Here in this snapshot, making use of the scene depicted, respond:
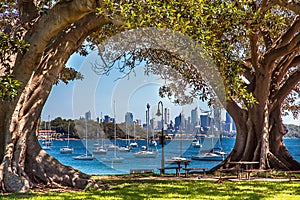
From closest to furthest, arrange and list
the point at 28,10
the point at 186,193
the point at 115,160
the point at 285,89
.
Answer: the point at 186,193
the point at 28,10
the point at 285,89
the point at 115,160

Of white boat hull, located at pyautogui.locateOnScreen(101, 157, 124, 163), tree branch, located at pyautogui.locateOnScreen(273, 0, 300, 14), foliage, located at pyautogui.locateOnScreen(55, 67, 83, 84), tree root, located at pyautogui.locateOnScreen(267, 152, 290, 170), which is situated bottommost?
white boat hull, located at pyautogui.locateOnScreen(101, 157, 124, 163)

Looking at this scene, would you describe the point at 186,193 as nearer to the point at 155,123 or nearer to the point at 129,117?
the point at 155,123

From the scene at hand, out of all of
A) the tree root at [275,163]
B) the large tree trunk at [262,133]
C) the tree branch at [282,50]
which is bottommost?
the tree root at [275,163]

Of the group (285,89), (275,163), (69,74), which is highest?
(69,74)

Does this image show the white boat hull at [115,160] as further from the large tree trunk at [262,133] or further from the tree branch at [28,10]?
the tree branch at [28,10]

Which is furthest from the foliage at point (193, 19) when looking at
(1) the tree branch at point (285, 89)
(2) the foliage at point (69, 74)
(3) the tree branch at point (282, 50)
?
(2) the foliage at point (69, 74)

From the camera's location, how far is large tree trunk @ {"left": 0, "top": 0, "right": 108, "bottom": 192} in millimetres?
10648

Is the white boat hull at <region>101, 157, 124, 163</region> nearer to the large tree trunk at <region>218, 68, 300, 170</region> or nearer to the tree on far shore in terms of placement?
the large tree trunk at <region>218, 68, 300, 170</region>

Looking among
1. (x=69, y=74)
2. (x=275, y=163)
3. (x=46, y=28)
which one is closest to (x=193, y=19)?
(x=46, y=28)

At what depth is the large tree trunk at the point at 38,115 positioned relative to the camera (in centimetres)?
1065

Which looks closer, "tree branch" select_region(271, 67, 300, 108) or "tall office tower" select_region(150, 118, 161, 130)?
"tree branch" select_region(271, 67, 300, 108)

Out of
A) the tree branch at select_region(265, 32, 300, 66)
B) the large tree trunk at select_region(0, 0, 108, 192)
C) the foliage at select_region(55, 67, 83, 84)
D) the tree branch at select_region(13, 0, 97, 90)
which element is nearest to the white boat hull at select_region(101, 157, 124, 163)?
the foliage at select_region(55, 67, 83, 84)

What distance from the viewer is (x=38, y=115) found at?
11.4 meters

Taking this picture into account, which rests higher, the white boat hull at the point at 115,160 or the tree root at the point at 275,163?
the tree root at the point at 275,163
